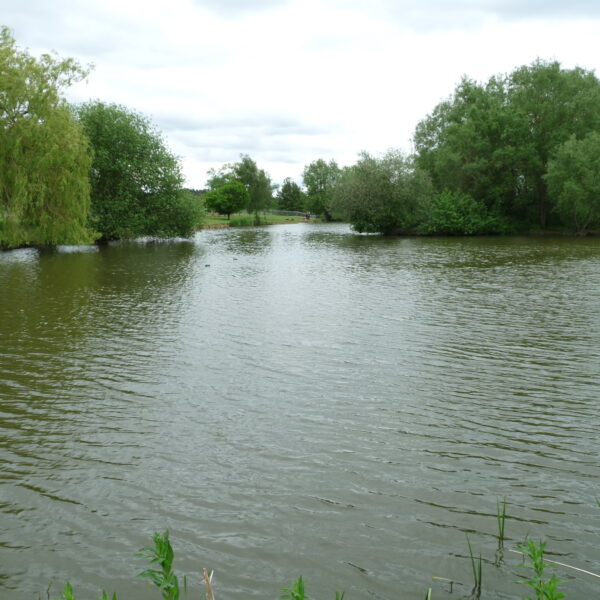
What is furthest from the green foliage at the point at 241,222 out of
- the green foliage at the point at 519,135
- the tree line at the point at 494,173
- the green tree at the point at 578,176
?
the green tree at the point at 578,176

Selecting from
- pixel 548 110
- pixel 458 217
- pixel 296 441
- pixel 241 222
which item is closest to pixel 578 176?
pixel 548 110

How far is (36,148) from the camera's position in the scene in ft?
105

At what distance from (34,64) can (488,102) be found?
56.6 metres

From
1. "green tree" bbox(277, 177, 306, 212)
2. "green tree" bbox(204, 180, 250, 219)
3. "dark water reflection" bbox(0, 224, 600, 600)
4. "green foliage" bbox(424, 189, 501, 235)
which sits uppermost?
"green tree" bbox(277, 177, 306, 212)

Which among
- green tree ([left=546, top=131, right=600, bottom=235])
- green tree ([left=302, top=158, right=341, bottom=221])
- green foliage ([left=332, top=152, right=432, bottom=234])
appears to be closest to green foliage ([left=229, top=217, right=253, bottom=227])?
green foliage ([left=332, top=152, right=432, bottom=234])

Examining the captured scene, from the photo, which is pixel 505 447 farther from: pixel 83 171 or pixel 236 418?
pixel 83 171

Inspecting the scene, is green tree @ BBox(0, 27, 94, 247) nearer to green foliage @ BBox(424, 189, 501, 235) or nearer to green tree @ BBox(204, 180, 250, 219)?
green foliage @ BBox(424, 189, 501, 235)

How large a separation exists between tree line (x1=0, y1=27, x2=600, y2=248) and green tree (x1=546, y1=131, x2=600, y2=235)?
14 centimetres

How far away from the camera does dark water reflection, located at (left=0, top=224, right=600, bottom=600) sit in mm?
5750

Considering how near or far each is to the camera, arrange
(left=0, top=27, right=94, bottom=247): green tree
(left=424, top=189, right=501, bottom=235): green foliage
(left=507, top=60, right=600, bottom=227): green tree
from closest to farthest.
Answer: (left=0, top=27, right=94, bottom=247): green tree → (left=507, top=60, right=600, bottom=227): green tree → (left=424, top=189, right=501, bottom=235): green foliage

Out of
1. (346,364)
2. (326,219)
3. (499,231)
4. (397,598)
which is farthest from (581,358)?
(326,219)

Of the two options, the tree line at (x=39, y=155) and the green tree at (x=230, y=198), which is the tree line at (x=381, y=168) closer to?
the tree line at (x=39, y=155)

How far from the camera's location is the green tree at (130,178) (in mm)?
50219

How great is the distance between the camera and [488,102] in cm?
6988
